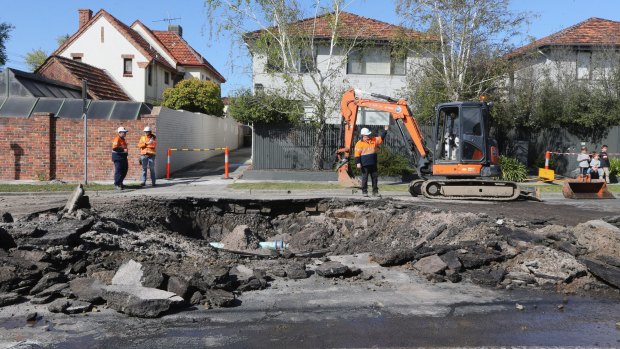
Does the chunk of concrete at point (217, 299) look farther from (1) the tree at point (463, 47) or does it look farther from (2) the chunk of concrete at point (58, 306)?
(1) the tree at point (463, 47)

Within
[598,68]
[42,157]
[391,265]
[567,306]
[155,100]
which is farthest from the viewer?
[155,100]

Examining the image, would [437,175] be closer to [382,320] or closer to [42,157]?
[382,320]

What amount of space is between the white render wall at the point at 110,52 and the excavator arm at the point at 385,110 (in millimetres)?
20487

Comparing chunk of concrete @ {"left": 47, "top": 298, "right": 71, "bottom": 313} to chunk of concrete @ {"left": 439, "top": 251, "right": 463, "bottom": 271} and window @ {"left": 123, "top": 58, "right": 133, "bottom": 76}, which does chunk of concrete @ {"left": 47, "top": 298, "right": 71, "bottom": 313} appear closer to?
chunk of concrete @ {"left": 439, "top": 251, "right": 463, "bottom": 271}

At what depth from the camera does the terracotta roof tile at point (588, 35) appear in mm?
24688

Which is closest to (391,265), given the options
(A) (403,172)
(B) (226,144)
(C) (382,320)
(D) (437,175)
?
(C) (382,320)

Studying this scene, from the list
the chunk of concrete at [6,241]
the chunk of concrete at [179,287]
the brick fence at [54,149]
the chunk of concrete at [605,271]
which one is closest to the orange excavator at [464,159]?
the chunk of concrete at [605,271]

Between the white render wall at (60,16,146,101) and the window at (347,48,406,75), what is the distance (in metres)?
14.3

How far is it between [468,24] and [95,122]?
45.2 ft

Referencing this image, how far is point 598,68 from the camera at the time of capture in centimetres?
2375

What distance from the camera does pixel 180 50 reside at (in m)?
39.7

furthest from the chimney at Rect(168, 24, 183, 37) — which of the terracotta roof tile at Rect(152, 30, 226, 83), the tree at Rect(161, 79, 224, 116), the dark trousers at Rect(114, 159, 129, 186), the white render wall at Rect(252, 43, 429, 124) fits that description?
the dark trousers at Rect(114, 159, 129, 186)

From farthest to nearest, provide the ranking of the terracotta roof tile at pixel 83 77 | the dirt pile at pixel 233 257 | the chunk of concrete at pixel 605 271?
the terracotta roof tile at pixel 83 77
the chunk of concrete at pixel 605 271
the dirt pile at pixel 233 257

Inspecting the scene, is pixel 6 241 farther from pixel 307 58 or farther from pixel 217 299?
pixel 307 58
